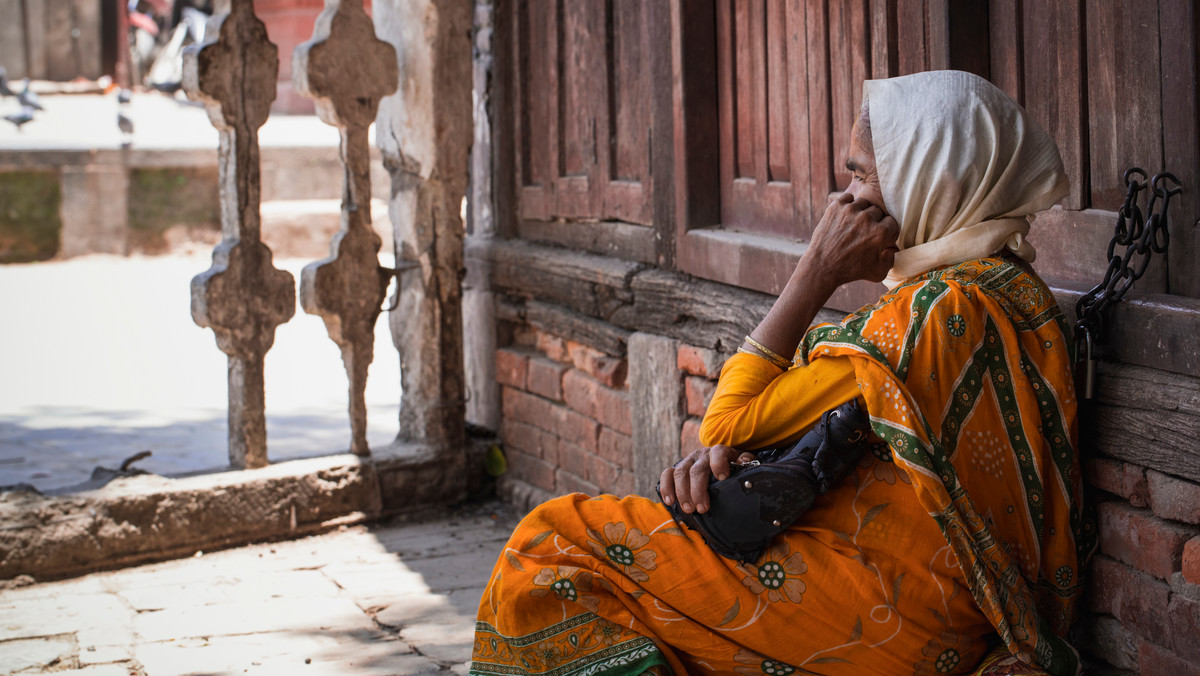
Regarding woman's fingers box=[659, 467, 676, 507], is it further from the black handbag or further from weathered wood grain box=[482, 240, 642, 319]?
weathered wood grain box=[482, 240, 642, 319]

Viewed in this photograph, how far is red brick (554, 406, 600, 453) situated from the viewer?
4.61 metres

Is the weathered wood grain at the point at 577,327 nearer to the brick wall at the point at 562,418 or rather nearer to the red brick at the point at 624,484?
the brick wall at the point at 562,418

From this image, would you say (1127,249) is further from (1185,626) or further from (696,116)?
(696,116)

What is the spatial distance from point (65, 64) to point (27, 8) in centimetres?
98

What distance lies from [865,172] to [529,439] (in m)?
3.04

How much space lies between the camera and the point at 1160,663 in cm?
218

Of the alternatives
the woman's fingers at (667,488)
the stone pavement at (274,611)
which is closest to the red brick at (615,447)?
the stone pavement at (274,611)

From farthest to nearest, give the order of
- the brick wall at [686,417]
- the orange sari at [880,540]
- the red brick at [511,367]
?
1. the red brick at [511,367]
2. the brick wall at [686,417]
3. the orange sari at [880,540]

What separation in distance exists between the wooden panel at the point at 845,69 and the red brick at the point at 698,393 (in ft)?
2.69

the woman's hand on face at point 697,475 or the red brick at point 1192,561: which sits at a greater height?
the woman's hand on face at point 697,475

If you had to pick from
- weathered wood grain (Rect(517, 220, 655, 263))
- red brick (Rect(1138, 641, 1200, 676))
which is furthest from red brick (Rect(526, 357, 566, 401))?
red brick (Rect(1138, 641, 1200, 676))

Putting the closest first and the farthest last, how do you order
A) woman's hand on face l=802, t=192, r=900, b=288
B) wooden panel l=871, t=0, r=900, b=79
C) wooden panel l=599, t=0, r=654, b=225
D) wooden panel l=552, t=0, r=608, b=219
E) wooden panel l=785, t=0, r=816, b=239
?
woman's hand on face l=802, t=192, r=900, b=288 < wooden panel l=871, t=0, r=900, b=79 < wooden panel l=785, t=0, r=816, b=239 < wooden panel l=599, t=0, r=654, b=225 < wooden panel l=552, t=0, r=608, b=219

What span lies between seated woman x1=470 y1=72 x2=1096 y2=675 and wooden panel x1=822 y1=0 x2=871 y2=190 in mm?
935

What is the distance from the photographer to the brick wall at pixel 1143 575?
211 centimetres
